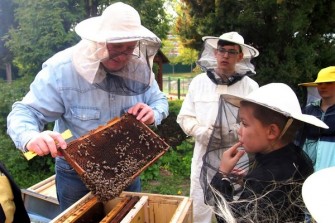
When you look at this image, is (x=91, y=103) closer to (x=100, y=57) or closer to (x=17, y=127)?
(x=100, y=57)

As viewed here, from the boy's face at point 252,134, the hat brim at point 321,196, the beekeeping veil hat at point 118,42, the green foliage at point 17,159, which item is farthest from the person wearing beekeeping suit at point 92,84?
the green foliage at point 17,159

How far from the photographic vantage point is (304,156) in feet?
5.83

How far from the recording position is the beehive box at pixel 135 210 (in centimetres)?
168

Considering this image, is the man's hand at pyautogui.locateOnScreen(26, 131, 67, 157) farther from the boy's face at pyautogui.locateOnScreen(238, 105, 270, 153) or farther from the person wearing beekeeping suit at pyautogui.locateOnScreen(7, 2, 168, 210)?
the boy's face at pyautogui.locateOnScreen(238, 105, 270, 153)

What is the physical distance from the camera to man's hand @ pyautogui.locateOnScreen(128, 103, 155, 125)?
6.89 feet

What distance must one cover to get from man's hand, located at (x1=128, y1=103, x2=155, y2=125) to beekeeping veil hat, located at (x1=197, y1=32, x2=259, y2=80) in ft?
4.30

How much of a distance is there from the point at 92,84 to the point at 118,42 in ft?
1.17

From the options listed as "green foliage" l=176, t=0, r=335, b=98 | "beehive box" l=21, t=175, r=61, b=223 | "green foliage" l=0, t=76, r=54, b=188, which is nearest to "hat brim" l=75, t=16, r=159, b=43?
"beehive box" l=21, t=175, r=61, b=223

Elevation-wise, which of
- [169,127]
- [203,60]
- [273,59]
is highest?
[203,60]

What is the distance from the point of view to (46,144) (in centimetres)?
164

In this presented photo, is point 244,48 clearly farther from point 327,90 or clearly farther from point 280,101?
point 280,101

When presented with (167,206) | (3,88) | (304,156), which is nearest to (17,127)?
(167,206)

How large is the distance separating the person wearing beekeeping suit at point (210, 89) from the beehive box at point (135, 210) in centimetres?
128

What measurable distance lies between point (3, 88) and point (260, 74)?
181 inches
